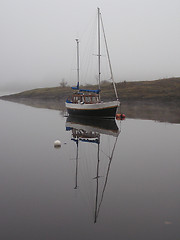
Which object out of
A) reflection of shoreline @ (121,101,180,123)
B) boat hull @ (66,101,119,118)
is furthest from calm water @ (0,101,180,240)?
reflection of shoreline @ (121,101,180,123)

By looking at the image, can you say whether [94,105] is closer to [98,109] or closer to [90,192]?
[98,109]

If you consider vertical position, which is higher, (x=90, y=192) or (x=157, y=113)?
(x=90, y=192)

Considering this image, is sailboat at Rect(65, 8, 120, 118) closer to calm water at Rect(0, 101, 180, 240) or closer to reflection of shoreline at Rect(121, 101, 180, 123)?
reflection of shoreline at Rect(121, 101, 180, 123)

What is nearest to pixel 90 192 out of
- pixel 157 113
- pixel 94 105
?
pixel 94 105

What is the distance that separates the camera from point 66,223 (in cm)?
622

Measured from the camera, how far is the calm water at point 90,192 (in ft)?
19.5

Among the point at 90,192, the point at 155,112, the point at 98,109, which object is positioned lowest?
the point at 155,112

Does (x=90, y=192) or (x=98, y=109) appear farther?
(x=98, y=109)

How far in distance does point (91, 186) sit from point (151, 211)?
2606mm

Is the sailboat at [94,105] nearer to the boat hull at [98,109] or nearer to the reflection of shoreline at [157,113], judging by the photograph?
the boat hull at [98,109]

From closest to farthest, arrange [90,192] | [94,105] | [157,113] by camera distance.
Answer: [90,192], [94,105], [157,113]

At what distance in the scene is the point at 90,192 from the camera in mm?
8141

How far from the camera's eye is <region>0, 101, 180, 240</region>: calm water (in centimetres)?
595

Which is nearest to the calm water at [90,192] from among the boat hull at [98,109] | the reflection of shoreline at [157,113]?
the boat hull at [98,109]
